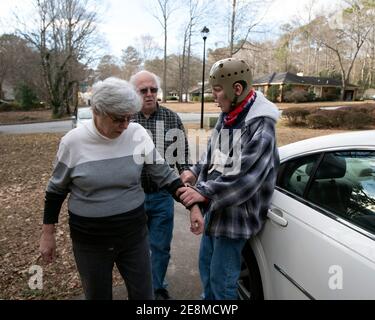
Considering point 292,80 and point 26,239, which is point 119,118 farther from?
point 292,80

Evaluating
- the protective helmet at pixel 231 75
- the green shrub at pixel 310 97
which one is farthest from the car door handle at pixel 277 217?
the green shrub at pixel 310 97

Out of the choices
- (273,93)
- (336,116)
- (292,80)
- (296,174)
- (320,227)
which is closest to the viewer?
(320,227)

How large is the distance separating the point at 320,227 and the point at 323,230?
0.03 m

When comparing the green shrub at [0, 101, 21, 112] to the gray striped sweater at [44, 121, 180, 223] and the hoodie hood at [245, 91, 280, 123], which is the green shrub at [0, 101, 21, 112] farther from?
the hoodie hood at [245, 91, 280, 123]

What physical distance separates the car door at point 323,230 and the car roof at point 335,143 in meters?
0.05

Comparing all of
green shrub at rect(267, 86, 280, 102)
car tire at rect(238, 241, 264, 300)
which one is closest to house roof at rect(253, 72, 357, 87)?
green shrub at rect(267, 86, 280, 102)

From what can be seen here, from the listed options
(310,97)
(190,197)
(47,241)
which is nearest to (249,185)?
(190,197)

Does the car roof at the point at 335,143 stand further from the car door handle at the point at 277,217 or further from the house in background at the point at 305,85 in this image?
the house in background at the point at 305,85

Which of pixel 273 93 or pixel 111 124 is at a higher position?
pixel 273 93

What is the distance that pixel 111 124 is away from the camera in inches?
68.7

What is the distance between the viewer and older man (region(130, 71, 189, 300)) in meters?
2.55

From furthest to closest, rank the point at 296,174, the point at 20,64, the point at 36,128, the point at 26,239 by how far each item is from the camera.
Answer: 1. the point at 20,64
2. the point at 36,128
3. the point at 26,239
4. the point at 296,174

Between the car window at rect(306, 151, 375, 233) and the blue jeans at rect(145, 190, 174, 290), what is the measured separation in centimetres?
113
